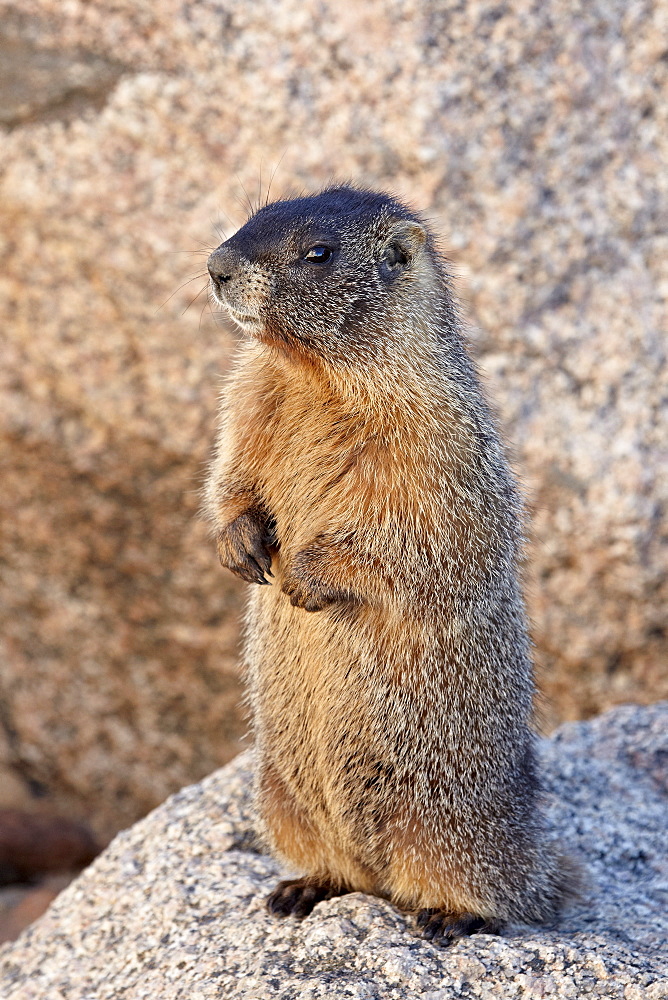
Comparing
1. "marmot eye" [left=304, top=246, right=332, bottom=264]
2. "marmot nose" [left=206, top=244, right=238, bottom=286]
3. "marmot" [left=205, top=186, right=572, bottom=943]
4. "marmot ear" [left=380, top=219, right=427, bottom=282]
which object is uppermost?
"marmot ear" [left=380, top=219, right=427, bottom=282]

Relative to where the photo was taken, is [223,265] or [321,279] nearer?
[223,265]

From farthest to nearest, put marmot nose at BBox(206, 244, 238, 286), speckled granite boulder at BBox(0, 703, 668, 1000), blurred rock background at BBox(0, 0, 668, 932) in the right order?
blurred rock background at BBox(0, 0, 668, 932)
marmot nose at BBox(206, 244, 238, 286)
speckled granite boulder at BBox(0, 703, 668, 1000)

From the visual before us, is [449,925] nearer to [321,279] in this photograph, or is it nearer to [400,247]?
[321,279]

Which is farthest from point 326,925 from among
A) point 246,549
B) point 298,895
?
point 246,549

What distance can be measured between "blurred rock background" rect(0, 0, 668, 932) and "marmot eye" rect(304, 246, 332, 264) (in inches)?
72.6

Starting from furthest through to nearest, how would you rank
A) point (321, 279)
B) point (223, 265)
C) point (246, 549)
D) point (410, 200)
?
point (410, 200) → point (246, 549) → point (321, 279) → point (223, 265)

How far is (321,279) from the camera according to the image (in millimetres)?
3621

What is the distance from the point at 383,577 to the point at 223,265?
1.05m

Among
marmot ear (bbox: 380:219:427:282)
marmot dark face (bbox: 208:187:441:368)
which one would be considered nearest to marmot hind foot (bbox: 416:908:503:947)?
marmot dark face (bbox: 208:187:441:368)

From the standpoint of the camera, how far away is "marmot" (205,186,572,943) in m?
3.60

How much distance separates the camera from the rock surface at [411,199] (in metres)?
5.44

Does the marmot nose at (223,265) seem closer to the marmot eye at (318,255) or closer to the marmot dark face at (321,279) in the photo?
the marmot dark face at (321,279)

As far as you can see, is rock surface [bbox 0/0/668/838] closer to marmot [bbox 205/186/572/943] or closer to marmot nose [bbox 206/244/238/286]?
marmot [bbox 205/186/572/943]

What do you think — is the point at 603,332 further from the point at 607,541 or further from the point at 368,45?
the point at 368,45
